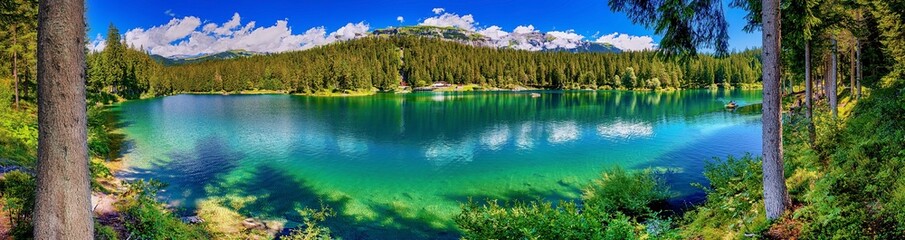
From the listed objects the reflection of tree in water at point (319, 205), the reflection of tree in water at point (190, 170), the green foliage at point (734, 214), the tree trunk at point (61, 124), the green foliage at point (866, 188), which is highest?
the tree trunk at point (61, 124)

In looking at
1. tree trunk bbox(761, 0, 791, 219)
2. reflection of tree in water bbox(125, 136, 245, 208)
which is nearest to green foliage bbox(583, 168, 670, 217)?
tree trunk bbox(761, 0, 791, 219)

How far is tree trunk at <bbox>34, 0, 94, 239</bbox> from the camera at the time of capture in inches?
178

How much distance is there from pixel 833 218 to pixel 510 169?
16733mm

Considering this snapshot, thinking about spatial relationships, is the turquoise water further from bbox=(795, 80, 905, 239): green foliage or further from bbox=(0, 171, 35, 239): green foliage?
bbox=(0, 171, 35, 239): green foliage

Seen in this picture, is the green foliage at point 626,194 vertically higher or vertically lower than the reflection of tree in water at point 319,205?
higher

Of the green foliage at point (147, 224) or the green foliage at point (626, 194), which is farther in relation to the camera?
the green foliage at point (626, 194)

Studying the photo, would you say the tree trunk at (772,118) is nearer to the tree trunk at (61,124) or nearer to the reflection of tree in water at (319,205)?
the reflection of tree in water at (319,205)

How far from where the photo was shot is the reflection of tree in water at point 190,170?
727 inches

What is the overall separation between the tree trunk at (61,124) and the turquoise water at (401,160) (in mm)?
9434

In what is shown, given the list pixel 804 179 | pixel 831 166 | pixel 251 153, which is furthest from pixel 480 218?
pixel 251 153

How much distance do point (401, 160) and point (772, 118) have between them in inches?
831

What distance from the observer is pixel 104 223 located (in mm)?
9883

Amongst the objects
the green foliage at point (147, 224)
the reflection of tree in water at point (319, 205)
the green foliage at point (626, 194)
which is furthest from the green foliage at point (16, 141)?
the green foliage at point (626, 194)

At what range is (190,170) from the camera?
2283 centimetres
